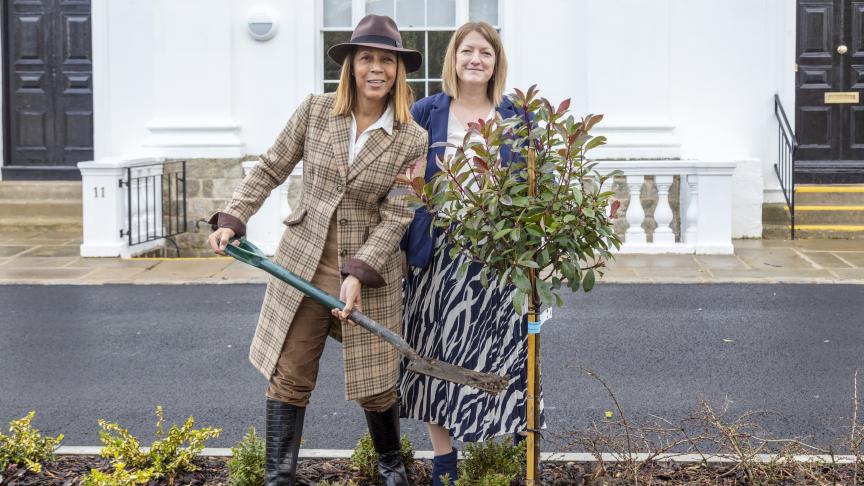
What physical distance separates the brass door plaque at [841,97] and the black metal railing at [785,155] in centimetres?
86

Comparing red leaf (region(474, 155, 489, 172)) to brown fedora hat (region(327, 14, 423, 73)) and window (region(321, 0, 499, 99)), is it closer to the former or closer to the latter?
brown fedora hat (region(327, 14, 423, 73))

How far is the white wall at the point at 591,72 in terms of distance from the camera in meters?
12.7

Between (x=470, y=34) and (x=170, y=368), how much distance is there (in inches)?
145

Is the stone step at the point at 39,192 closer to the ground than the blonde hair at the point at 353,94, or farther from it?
closer to the ground

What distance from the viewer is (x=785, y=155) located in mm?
12844

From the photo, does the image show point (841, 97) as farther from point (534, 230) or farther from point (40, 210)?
point (534, 230)

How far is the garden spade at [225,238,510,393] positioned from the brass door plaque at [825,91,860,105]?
10.8 meters

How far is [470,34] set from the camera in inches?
169

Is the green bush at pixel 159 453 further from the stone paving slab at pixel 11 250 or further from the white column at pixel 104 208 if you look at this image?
the stone paving slab at pixel 11 250

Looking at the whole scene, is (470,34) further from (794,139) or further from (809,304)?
(794,139)

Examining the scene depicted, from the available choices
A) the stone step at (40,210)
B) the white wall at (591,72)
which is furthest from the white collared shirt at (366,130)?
the stone step at (40,210)

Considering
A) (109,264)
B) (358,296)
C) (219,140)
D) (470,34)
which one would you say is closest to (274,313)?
(358,296)

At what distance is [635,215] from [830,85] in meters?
3.55

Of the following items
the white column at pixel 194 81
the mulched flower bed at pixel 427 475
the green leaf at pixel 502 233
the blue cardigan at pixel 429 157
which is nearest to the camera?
the green leaf at pixel 502 233
